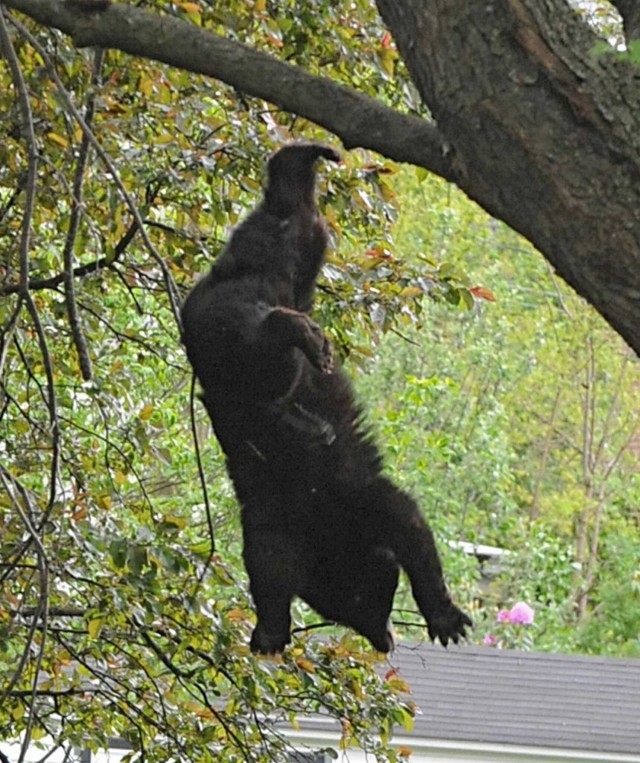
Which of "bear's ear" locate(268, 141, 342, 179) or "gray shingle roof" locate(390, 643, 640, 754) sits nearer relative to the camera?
"bear's ear" locate(268, 141, 342, 179)

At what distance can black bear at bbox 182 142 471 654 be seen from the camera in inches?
136

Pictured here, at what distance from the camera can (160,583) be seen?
4.88 metres

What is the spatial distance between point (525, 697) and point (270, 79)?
8674 mm

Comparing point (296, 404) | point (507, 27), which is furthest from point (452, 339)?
point (507, 27)

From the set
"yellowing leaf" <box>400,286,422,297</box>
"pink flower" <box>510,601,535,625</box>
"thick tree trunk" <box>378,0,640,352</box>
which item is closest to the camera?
"thick tree trunk" <box>378,0,640,352</box>

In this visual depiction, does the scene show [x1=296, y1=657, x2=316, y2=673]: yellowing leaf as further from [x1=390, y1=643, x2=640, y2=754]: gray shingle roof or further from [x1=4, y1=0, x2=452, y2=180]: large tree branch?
[x1=390, y1=643, x2=640, y2=754]: gray shingle roof

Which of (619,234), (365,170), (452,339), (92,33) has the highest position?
(452,339)

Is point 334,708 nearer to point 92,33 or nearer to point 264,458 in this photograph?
point 264,458

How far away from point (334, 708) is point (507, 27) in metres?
2.96

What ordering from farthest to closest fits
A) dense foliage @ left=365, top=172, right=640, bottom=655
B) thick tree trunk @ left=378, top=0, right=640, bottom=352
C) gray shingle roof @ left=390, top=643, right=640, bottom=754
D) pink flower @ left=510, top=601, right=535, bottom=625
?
dense foliage @ left=365, top=172, right=640, bottom=655 → pink flower @ left=510, top=601, right=535, bottom=625 → gray shingle roof @ left=390, top=643, right=640, bottom=754 → thick tree trunk @ left=378, top=0, right=640, bottom=352

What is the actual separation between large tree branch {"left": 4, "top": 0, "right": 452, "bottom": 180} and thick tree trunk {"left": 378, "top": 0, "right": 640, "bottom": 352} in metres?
0.10

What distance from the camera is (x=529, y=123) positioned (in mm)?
2287

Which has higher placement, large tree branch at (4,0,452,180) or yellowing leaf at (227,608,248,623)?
large tree branch at (4,0,452,180)

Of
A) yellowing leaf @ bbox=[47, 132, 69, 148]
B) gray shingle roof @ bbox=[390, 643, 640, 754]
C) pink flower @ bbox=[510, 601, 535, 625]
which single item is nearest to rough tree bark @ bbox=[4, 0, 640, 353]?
yellowing leaf @ bbox=[47, 132, 69, 148]
